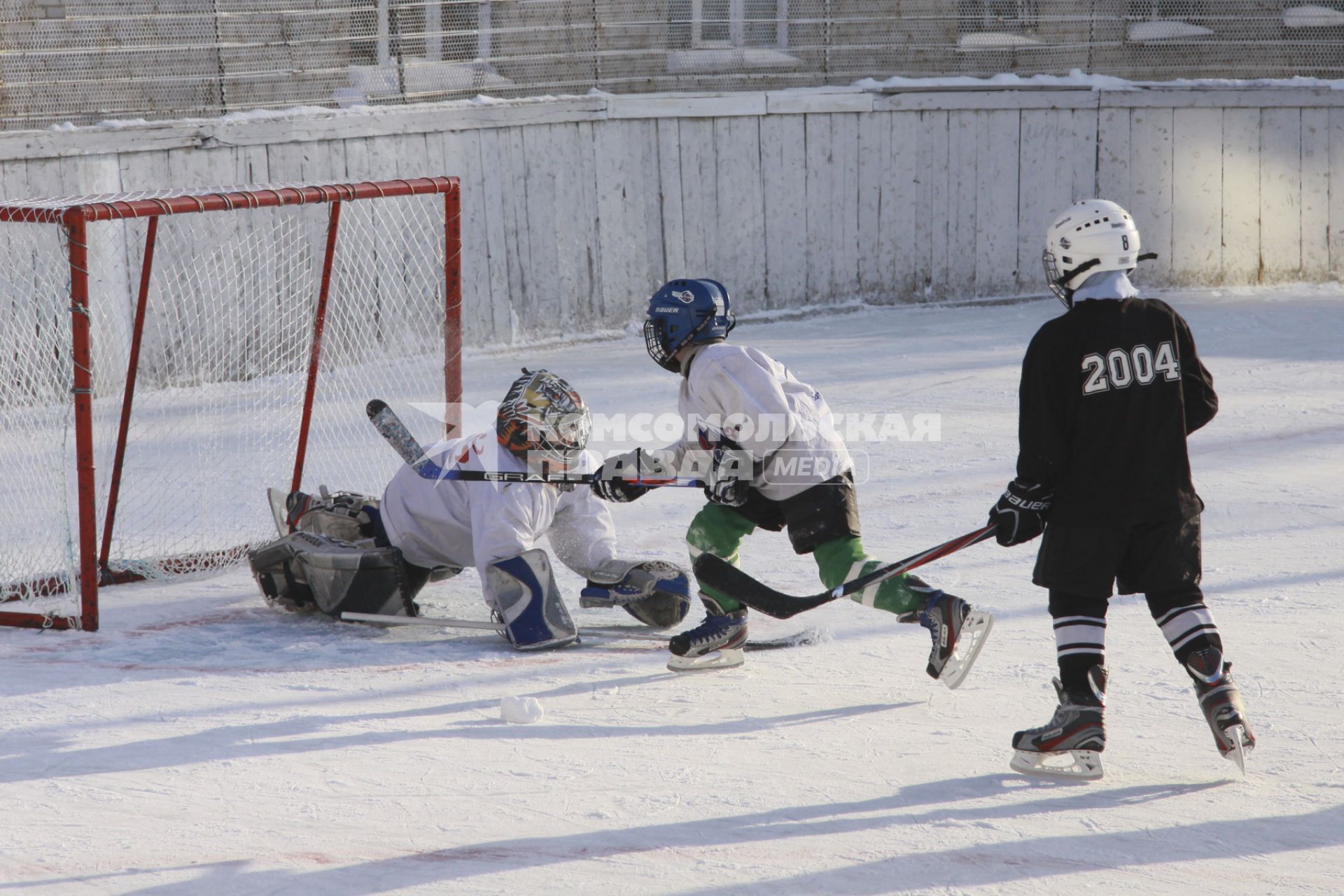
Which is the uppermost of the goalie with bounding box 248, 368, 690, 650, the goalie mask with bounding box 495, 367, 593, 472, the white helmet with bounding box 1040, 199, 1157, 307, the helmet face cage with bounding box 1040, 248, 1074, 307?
the white helmet with bounding box 1040, 199, 1157, 307

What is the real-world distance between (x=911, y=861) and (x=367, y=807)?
1.11 m

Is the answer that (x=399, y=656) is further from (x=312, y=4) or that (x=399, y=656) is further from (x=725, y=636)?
(x=312, y=4)

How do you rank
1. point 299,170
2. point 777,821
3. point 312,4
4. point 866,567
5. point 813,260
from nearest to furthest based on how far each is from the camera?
point 777,821 < point 866,567 < point 299,170 < point 312,4 < point 813,260

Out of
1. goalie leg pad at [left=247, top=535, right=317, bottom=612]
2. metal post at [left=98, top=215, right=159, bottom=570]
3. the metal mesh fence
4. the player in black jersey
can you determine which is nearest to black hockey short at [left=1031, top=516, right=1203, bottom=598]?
the player in black jersey

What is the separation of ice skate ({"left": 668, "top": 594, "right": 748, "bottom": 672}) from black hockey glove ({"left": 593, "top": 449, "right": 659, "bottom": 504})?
1.33 feet

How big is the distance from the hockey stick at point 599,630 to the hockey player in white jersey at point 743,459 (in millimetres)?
258

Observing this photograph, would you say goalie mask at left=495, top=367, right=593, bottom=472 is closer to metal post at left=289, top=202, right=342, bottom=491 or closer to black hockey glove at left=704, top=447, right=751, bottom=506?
black hockey glove at left=704, top=447, right=751, bottom=506

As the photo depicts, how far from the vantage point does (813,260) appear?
33.4 ft

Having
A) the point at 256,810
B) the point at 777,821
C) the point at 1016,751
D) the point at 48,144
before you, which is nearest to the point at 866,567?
the point at 1016,751

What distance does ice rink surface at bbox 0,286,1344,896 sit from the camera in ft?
8.64

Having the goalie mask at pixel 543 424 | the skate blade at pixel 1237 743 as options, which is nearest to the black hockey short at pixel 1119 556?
the skate blade at pixel 1237 743

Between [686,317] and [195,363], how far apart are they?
185 inches

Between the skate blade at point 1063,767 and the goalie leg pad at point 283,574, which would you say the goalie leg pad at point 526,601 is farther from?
the skate blade at point 1063,767

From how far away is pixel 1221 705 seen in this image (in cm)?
298
